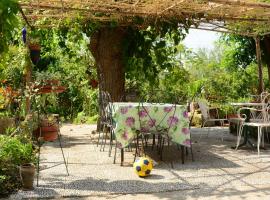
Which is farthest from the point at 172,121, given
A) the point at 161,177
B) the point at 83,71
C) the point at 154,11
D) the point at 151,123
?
the point at 83,71

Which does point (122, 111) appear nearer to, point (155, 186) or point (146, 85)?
point (155, 186)

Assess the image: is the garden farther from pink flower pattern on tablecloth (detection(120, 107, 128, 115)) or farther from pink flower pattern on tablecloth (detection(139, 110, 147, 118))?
pink flower pattern on tablecloth (detection(139, 110, 147, 118))

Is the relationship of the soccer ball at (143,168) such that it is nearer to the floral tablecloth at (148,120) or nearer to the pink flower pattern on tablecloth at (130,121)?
the floral tablecloth at (148,120)

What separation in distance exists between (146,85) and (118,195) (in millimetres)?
8456

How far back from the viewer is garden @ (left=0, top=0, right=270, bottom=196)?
453cm

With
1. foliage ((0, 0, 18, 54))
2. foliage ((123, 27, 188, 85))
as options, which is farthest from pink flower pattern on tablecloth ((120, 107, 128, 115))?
foliage ((123, 27, 188, 85))

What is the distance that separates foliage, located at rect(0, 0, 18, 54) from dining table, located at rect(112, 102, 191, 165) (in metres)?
2.12

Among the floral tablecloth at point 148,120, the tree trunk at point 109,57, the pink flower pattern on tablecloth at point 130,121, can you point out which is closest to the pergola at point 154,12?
the tree trunk at point 109,57

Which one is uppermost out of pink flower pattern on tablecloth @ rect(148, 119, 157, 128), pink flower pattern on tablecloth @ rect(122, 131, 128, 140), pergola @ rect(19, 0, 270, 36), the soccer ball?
pergola @ rect(19, 0, 270, 36)

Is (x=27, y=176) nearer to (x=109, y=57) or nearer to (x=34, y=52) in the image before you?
(x=34, y=52)

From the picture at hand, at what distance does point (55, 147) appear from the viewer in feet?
22.7

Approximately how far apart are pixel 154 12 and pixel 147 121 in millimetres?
2390

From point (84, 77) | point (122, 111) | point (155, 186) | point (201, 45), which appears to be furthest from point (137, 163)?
point (201, 45)

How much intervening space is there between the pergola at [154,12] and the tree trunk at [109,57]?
449mm
